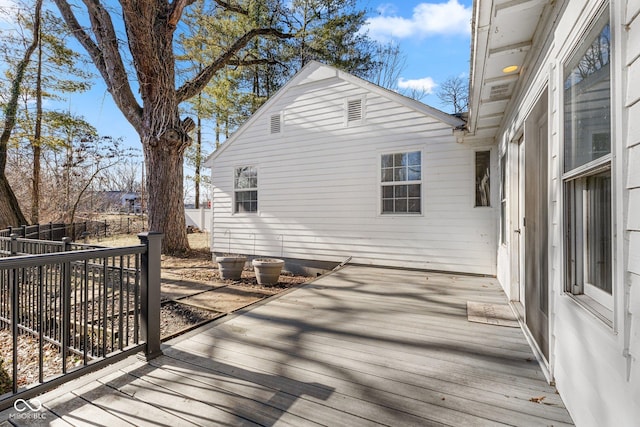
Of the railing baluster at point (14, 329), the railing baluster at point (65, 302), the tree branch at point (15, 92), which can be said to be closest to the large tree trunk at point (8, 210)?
the tree branch at point (15, 92)

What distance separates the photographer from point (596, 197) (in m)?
1.41

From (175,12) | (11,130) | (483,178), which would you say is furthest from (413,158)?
(11,130)

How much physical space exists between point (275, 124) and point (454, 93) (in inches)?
423

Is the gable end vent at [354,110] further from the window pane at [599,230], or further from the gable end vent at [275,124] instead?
the window pane at [599,230]

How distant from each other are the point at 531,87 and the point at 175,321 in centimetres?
435

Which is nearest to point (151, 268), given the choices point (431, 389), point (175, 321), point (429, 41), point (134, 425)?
point (134, 425)

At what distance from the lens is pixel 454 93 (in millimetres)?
13789

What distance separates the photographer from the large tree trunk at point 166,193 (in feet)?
23.9

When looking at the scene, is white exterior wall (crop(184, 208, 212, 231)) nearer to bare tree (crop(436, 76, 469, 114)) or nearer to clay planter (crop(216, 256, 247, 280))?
clay planter (crop(216, 256, 247, 280))

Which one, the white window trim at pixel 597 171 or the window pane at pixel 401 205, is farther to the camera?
the window pane at pixel 401 205

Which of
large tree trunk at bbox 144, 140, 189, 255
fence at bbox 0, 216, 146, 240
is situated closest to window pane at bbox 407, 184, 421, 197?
large tree trunk at bbox 144, 140, 189, 255

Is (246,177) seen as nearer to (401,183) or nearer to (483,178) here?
(401,183)

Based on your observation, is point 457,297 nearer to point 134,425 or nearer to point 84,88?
point 134,425

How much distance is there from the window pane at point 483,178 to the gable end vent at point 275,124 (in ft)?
14.0
